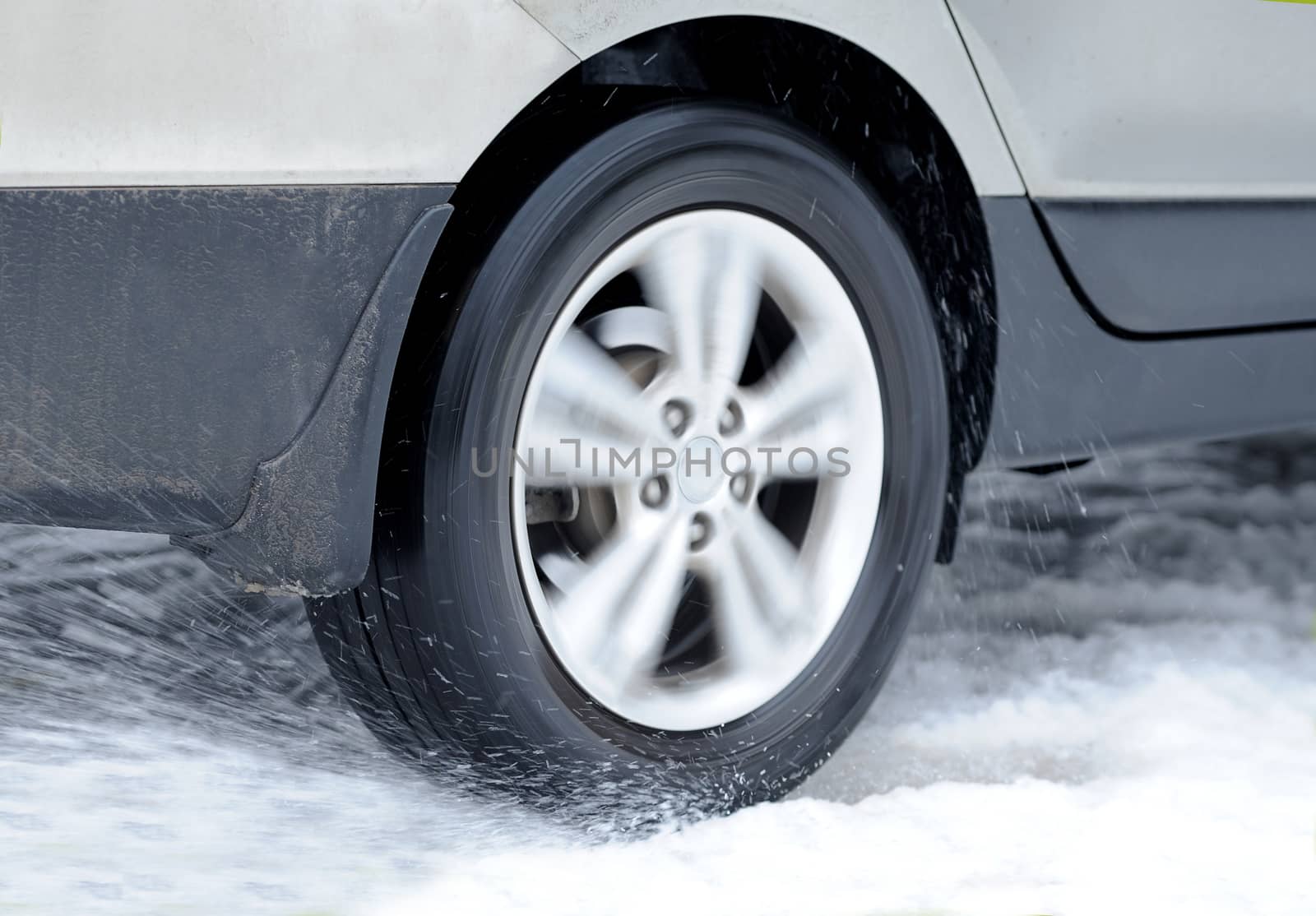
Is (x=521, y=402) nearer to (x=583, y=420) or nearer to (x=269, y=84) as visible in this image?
(x=583, y=420)

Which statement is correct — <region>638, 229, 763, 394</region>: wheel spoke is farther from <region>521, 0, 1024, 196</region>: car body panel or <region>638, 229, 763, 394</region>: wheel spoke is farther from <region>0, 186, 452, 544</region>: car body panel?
<region>0, 186, 452, 544</region>: car body panel

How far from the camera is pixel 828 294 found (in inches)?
79.1

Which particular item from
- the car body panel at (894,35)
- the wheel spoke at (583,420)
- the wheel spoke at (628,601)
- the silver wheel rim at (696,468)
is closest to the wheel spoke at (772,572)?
the silver wheel rim at (696,468)

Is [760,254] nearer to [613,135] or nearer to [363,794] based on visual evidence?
[613,135]

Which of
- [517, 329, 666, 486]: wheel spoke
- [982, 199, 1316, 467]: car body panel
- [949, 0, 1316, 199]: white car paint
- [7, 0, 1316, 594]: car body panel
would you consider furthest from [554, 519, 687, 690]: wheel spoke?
[949, 0, 1316, 199]: white car paint

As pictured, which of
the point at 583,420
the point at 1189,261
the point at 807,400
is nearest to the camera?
the point at 583,420

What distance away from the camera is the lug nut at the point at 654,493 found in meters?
1.90

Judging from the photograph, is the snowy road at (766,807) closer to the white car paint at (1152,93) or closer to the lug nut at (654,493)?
the lug nut at (654,493)

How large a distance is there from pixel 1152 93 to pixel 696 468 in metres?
1.00

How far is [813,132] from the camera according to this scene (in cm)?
200

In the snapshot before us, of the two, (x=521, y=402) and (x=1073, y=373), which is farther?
(x=1073, y=373)

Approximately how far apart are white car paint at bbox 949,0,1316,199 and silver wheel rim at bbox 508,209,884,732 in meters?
0.43

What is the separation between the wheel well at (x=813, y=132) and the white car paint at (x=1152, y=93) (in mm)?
137

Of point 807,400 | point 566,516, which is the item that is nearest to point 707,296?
point 807,400
